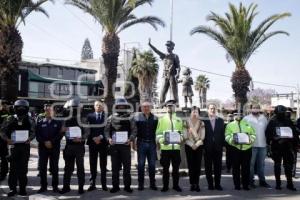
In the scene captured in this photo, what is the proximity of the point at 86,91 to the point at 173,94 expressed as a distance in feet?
105

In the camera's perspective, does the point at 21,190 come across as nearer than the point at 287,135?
Yes

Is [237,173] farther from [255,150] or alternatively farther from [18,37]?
[18,37]

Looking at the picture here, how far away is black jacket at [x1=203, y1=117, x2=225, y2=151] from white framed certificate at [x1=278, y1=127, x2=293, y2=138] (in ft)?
4.00

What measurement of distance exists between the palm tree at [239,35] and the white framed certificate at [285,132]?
14.8 m

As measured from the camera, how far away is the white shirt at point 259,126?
938cm

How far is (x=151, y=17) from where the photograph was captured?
74.7 ft

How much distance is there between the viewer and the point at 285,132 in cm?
891

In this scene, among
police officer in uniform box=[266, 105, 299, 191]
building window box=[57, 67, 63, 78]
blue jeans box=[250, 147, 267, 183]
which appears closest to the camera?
police officer in uniform box=[266, 105, 299, 191]

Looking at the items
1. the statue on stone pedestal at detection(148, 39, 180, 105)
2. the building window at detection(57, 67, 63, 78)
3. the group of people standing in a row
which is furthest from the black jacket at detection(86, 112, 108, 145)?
the building window at detection(57, 67, 63, 78)

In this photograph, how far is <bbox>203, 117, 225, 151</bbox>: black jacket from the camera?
8.87m

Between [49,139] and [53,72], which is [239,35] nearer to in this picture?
[49,139]

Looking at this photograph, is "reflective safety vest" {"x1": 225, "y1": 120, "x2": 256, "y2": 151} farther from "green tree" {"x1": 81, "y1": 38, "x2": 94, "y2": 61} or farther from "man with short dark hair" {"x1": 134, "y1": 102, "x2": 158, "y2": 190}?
"green tree" {"x1": 81, "y1": 38, "x2": 94, "y2": 61}

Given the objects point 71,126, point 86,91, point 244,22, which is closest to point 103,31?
point 244,22

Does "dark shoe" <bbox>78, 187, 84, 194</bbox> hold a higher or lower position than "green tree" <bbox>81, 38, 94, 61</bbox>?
lower
